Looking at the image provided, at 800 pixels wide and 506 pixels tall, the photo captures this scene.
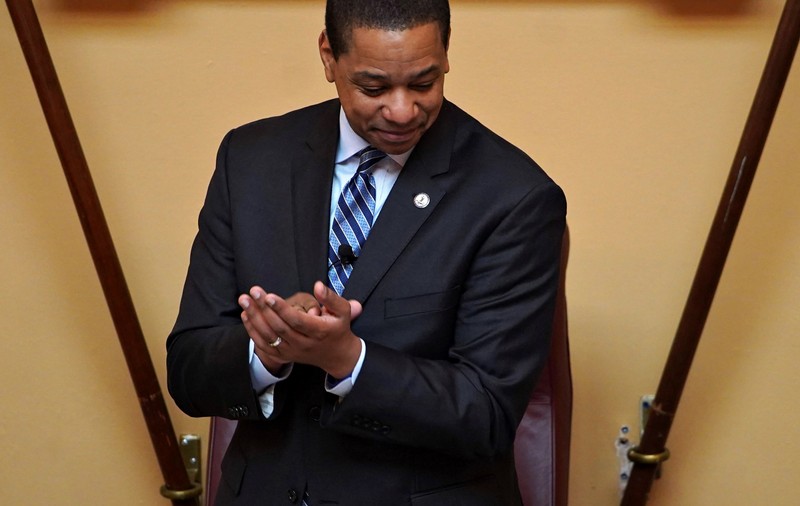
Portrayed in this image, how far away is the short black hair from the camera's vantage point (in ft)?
5.33

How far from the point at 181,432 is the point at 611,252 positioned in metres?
1.07

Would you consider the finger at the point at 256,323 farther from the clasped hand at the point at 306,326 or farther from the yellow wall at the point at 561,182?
the yellow wall at the point at 561,182

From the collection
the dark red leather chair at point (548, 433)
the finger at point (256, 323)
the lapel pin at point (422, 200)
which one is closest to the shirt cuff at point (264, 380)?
the finger at point (256, 323)

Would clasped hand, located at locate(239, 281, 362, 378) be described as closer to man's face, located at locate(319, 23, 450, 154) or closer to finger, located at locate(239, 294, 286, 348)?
finger, located at locate(239, 294, 286, 348)

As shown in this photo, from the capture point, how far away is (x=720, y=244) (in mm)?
2383

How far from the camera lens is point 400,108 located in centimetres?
164

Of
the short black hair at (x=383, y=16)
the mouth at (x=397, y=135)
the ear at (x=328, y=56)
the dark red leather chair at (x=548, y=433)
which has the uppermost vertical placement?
the short black hair at (x=383, y=16)

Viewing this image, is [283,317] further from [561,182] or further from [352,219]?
[561,182]

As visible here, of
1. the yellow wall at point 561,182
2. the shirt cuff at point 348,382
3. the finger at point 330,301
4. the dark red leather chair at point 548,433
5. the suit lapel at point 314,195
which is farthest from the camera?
the yellow wall at point 561,182

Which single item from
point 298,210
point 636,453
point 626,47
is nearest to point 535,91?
point 626,47

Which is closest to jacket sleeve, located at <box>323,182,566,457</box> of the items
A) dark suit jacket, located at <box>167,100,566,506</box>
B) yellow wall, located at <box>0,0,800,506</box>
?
dark suit jacket, located at <box>167,100,566,506</box>

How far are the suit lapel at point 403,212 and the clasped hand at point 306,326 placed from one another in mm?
121

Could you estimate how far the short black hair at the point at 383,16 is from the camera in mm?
1625

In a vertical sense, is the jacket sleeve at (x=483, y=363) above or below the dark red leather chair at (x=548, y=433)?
above
